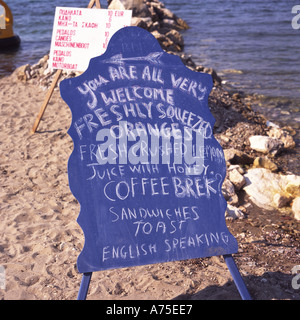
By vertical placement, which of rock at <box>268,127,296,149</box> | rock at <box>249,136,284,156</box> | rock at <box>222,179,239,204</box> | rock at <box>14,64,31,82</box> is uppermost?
rock at <box>222,179,239,204</box>

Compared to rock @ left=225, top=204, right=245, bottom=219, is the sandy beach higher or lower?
higher

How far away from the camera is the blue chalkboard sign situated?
9.43ft

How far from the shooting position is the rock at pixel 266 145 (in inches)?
262

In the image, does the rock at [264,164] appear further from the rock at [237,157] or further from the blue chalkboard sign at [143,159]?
the blue chalkboard sign at [143,159]

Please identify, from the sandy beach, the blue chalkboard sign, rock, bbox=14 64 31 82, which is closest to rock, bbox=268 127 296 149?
the sandy beach

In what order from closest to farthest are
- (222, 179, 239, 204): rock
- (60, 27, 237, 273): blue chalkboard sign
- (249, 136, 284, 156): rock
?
(60, 27, 237, 273): blue chalkboard sign
(222, 179, 239, 204): rock
(249, 136, 284, 156): rock

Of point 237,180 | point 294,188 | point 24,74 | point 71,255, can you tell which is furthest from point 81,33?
point 24,74

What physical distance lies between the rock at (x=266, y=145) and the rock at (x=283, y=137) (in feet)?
1.14

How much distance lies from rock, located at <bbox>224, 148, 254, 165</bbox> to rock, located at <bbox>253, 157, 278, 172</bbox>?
0.43 feet

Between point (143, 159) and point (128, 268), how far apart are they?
51.0 inches

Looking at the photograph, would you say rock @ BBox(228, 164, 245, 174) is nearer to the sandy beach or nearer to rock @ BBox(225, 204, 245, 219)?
the sandy beach

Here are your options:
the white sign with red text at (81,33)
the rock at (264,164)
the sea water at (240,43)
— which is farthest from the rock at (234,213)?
the sea water at (240,43)

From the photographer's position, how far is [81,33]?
621cm
